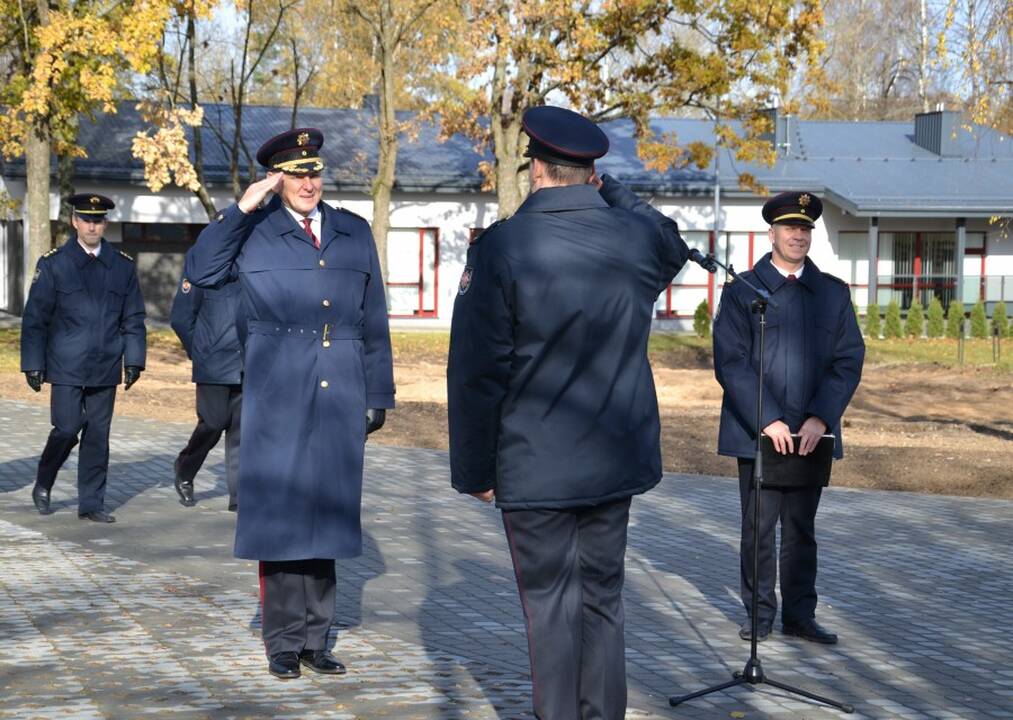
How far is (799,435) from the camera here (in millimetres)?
6914

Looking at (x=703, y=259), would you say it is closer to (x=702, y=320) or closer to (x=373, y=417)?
(x=373, y=417)

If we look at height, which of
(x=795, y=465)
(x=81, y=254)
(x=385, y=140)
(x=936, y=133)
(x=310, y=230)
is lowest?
(x=795, y=465)

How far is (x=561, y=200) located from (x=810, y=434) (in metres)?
2.66

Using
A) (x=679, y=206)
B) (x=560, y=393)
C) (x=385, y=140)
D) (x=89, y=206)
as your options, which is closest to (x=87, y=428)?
(x=89, y=206)

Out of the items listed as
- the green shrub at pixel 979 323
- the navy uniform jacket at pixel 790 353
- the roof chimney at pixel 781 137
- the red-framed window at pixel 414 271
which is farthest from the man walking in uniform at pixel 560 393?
the roof chimney at pixel 781 137

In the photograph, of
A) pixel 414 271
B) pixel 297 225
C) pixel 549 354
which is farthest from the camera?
pixel 414 271

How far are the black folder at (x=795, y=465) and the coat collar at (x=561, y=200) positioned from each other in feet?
8.36

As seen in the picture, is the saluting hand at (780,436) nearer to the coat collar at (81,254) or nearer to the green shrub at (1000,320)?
the coat collar at (81,254)

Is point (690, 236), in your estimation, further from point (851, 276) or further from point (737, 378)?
point (737, 378)

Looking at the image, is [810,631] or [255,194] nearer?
[255,194]

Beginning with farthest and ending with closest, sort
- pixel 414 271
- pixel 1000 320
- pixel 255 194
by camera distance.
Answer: pixel 414 271 → pixel 1000 320 → pixel 255 194

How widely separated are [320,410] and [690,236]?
119 feet

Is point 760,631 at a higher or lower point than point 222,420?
lower

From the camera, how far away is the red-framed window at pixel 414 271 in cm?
4072
